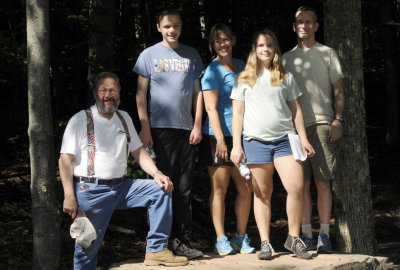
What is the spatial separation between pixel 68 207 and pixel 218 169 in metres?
1.52

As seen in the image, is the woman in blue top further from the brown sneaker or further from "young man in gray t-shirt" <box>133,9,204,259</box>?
the brown sneaker

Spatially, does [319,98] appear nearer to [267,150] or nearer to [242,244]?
[267,150]

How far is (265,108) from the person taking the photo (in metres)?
5.42

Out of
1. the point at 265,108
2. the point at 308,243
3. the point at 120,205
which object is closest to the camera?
the point at 120,205

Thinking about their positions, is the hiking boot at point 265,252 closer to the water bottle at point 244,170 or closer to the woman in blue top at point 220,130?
the woman in blue top at point 220,130

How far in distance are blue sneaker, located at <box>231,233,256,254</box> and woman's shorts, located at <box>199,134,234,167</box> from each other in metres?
0.78

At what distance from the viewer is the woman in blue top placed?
5566 millimetres

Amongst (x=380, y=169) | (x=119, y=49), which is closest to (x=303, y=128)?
(x=119, y=49)

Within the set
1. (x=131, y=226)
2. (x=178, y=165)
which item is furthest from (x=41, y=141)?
(x=131, y=226)

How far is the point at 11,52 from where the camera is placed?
7.71 metres

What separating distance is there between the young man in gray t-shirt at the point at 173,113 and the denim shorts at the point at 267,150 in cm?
52

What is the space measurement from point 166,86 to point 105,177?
3.60ft

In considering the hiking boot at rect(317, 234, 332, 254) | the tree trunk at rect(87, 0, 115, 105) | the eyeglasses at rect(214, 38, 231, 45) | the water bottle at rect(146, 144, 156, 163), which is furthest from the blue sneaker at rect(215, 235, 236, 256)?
the tree trunk at rect(87, 0, 115, 105)

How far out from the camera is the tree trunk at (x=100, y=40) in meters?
8.38
